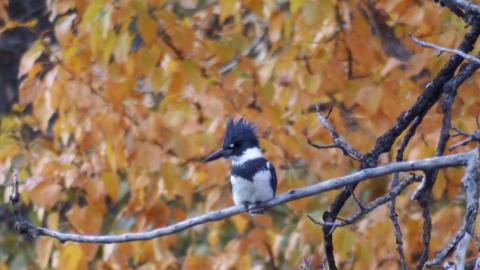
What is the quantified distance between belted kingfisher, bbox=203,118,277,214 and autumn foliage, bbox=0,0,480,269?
57cm

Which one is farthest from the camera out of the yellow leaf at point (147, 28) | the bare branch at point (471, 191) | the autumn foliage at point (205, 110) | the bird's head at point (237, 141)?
the autumn foliage at point (205, 110)

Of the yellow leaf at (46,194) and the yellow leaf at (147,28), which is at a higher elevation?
the yellow leaf at (147,28)

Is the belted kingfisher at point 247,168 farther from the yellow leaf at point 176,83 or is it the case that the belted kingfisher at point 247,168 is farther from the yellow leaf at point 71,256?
the yellow leaf at point 71,256

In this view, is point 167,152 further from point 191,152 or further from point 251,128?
point 251,128

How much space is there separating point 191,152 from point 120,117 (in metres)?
0.29

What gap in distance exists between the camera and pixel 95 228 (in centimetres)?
344

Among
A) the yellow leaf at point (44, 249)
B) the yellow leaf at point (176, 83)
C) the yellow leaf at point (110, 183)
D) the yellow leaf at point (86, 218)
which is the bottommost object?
the yellow leaf at point (44, 249)

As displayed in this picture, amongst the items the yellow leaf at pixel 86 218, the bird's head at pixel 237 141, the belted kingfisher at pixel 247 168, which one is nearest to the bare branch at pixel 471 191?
the belted kingfisher at pixel 247 168

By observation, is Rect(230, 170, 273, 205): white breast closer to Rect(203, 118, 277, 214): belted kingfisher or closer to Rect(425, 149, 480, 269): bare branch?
Rect(203, 118, 277, 214): belted kingfisher

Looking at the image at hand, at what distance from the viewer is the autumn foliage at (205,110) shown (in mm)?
3307

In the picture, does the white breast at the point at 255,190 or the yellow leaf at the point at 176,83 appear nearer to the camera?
the white breast at the point at 255,190

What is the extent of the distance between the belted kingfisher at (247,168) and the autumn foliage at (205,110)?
22.5 inches

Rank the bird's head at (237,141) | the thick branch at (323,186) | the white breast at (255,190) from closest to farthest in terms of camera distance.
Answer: the thick branch at (323,186) < the white breast at (255,190) < the bird's head at (237,141)

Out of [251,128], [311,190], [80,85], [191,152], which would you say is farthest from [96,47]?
[311,190]
